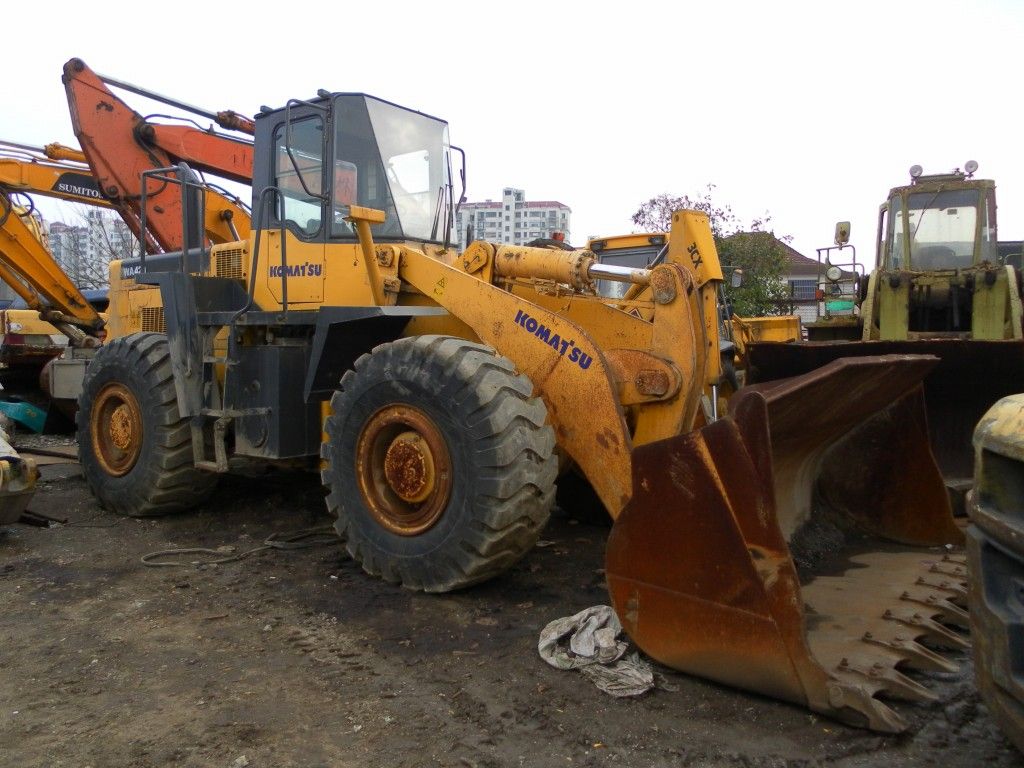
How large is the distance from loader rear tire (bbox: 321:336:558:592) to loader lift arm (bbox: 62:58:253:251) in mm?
5649

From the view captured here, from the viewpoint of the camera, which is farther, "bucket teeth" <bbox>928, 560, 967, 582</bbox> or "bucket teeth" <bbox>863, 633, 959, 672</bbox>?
"bucket teeth" <bbox>928, 560, 967, 582</bbox>

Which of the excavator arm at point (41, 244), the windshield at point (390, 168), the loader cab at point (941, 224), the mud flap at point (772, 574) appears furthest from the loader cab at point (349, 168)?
the loader cab at point (941, 224)

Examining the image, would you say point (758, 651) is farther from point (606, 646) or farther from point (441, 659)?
point (441, 659)

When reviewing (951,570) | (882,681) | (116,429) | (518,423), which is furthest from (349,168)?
(882,681)

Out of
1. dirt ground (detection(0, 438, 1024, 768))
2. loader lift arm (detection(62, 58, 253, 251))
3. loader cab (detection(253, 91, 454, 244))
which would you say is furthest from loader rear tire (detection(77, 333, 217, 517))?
loader lift arm (detection(62, 58, 253, 251))

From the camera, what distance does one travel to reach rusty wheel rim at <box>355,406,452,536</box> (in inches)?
177

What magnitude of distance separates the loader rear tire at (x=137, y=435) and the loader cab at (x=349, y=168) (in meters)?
1.42

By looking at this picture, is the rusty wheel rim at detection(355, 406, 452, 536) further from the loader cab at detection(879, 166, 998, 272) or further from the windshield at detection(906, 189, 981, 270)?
the windshield at detection(906, 189, 981, 270)

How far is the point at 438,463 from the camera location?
4484 mm

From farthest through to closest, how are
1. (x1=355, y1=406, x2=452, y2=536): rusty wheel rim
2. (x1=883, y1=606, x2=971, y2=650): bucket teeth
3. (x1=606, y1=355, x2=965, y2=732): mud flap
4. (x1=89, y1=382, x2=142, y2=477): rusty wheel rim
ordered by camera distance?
(x1=89, y1=382, x2=142, y2=477): rusty wheel rim
(x1=355, y1=406, x2=452, y2=536): rusty wheel rim
(x1=883, y1=606, x2=971, y2=650): bucket teeth
(x1=606, y1=355, x2=965, y2=732): mud flap

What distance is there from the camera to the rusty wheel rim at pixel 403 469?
4488 millimetres

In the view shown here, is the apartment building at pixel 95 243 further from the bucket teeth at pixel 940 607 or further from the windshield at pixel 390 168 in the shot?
the bucket teeth at pixel 940 607

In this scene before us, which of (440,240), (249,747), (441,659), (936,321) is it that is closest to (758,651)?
(441,659)

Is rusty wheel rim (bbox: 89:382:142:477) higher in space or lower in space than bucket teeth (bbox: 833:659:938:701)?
higher
